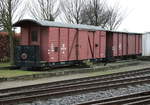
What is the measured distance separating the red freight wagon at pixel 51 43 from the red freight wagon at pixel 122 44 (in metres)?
4.09

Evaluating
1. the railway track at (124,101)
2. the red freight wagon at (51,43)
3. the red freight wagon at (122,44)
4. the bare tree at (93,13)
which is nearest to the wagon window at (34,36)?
the red freight wagon at (51,43)

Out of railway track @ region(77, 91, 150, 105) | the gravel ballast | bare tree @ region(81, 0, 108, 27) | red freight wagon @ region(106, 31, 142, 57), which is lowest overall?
the gravel ballast

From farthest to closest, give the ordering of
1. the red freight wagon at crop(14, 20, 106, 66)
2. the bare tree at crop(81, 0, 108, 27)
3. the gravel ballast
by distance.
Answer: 1. the bare tree at crop(81, 0, 108, 27)
2. the red freight wagon at crop(14, 20, 106, 66)
3. the gravel ballast

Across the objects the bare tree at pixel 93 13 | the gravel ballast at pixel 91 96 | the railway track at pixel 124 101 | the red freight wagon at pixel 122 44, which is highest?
the bare tree at pixel 93 13

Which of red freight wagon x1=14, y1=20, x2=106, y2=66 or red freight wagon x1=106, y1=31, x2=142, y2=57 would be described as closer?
red freight wagon x1=14, y1=20, x2=106, y2=66

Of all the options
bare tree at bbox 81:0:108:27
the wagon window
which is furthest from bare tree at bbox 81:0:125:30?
the wagon window

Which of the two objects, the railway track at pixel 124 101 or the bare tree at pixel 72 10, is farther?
the bare tree at pixel 72 10

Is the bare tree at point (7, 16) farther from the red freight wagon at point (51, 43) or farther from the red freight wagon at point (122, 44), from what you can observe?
the red freight wagon at point (122, 44)

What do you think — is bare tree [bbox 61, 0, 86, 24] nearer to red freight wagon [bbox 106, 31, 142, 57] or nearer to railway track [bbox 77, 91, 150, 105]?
red freight wagon [bbox 106, 31, 142, 57]

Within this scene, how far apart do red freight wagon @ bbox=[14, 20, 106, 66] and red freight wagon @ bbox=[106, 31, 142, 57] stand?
409 centimetres

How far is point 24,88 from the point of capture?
1117 centimetres

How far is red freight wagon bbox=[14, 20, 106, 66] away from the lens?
17.8m

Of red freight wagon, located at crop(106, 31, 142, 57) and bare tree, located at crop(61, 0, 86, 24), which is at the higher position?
bare tree, located at crop(61, 0, 86, 24)

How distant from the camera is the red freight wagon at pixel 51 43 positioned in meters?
17.8
